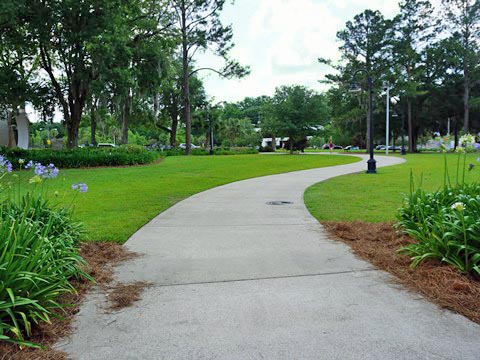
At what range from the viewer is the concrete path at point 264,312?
8.21 feet

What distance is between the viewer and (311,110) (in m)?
40.3

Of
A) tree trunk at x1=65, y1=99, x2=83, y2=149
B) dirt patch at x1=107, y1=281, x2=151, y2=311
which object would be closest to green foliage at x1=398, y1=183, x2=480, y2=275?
dirt patch at x1=107, y1=281, x2=151, y2=311

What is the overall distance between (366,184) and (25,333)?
1129 centimetres

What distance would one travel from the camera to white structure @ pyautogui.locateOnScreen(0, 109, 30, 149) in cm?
3349

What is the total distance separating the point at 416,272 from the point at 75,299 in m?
3.32

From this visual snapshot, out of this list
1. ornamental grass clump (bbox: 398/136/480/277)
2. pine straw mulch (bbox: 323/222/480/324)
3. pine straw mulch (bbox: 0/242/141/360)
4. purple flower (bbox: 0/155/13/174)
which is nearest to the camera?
pine straw mulch (bbox: 0/242/141/360)

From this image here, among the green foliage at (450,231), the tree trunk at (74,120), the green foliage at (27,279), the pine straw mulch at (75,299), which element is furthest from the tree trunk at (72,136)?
the green foliage at (450,231)

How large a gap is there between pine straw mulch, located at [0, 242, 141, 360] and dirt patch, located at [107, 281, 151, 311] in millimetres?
20

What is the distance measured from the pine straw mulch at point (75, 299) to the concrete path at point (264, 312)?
0.32 ft

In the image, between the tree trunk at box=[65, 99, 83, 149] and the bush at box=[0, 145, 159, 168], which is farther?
the tree trunk at box=[65, 99, 83, 149]

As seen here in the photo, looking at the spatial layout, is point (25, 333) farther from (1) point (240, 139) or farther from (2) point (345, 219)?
(1) point (240, 139)

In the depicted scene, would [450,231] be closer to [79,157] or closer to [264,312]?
[264,312]

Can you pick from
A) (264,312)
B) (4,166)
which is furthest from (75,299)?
(4,166)

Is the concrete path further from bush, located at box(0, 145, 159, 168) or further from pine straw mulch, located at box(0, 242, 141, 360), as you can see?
bush, located at box(0, 145, 159, 168)
